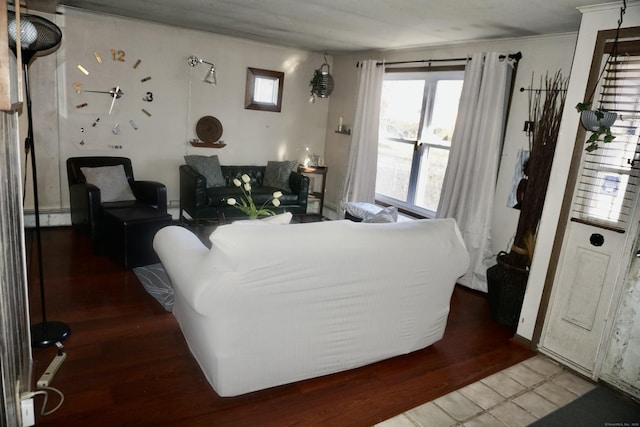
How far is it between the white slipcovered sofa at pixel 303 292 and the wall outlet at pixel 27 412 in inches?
30.4

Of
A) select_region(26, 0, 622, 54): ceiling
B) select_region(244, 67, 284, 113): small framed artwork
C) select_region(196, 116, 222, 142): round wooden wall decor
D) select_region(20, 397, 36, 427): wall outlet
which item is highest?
select_region(26, 0, 622, 54): ceiling

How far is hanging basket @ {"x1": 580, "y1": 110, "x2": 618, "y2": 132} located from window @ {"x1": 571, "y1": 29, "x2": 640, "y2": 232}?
0.15m

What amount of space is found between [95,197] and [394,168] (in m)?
3.37

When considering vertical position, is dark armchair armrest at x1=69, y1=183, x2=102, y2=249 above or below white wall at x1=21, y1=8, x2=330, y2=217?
below

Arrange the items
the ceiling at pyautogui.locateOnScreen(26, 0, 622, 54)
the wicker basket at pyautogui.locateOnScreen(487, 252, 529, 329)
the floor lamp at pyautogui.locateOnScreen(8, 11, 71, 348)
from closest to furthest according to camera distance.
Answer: the floor lamp at pyautogui.locateOnScreen(8, 11, 71, 348), the ceiling at pyautogui.locateOnScreen(26, 0, 622, 54), the wicker basket at pyautogui.locateOnScreen(487, 252, 529, 329)

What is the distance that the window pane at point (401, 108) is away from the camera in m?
4.99

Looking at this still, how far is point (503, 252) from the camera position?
12.0 ft

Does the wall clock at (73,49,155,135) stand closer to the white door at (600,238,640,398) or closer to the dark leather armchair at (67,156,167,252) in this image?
the dark leather armchair at (67,156,167,252)

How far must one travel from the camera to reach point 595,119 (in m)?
2.52

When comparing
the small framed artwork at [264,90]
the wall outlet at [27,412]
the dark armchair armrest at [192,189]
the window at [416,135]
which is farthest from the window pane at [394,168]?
the wall outlet at [27,412]

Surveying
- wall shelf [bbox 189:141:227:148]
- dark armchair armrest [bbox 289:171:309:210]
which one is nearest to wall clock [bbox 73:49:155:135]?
wall shelf [bbox 189:141:227:148]

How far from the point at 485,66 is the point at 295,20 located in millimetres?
1810

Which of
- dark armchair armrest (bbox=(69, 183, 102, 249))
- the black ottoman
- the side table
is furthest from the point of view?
the side table

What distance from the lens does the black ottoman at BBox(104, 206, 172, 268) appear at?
3.77m
